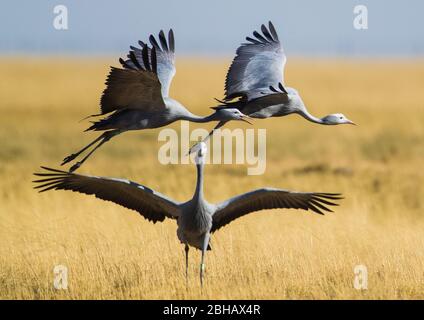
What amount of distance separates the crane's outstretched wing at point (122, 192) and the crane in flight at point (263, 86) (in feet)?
5.40

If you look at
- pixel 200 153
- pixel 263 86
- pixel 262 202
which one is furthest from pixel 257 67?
pixel 200 153

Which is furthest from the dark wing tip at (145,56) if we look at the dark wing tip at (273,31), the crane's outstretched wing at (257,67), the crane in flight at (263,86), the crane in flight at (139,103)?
the dark wing tip at (273,31)

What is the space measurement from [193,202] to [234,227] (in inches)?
93.1

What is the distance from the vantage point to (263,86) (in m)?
11.0

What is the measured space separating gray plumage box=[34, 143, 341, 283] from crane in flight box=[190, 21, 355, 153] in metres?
1.69

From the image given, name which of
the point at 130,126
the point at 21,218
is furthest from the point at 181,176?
the point at 130,126

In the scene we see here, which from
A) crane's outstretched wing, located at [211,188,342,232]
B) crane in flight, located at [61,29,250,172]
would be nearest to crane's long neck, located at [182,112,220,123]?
crane in flight, located at [61,29,250,172]

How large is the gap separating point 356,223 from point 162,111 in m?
2.97

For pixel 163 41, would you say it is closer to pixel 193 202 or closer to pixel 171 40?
pixel 171 40

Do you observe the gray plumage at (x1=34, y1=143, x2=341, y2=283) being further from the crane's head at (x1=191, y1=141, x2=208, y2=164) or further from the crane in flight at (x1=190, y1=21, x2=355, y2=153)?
the crane in flight at (x1=190, y1=21, x2=355, y2=153)

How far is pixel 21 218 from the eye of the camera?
1130 centimetres

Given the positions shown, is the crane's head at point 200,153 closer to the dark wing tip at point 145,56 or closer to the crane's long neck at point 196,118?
the dark wing tip at point 145,56

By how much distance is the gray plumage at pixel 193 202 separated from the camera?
8.20 m

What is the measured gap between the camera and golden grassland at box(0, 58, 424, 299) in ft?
27.4
